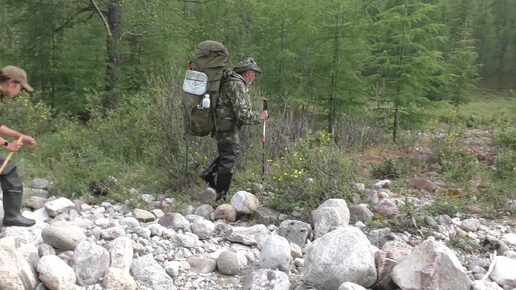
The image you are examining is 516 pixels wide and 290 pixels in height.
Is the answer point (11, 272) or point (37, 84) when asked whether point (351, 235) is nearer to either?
point (11, 272)

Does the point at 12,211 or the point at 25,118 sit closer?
the point at 12,211

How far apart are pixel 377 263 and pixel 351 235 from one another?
0.30 metres

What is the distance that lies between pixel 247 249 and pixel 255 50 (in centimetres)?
1028

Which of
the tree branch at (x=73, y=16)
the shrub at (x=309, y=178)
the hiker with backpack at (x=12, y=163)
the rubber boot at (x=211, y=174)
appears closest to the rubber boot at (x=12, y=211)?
the hiker with backpack at (x=12, y=163)

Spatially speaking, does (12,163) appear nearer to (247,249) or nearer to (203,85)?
(203,85)

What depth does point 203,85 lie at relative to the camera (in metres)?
6.06

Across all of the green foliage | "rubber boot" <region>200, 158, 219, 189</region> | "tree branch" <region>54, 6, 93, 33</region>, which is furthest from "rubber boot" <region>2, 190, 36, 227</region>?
"tree branch" <region>54, 6, 93, 33</region>

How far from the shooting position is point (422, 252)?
12.4 feet

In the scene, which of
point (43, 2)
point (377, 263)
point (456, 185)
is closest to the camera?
point (377, 263)

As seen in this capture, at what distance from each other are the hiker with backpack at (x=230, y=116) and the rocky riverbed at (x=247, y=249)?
40 cm

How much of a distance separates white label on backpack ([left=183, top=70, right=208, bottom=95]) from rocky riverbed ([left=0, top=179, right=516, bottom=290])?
4.48 feet

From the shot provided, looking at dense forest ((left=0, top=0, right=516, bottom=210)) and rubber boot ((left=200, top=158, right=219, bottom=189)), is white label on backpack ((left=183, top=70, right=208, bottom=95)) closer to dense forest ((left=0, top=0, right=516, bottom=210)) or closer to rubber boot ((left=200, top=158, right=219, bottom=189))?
rubber boot ((left=200, top=158, right=219, bottom=189))

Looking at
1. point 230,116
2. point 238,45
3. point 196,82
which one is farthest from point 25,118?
point 238,45

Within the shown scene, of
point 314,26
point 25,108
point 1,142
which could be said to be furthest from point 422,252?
point 314,26
